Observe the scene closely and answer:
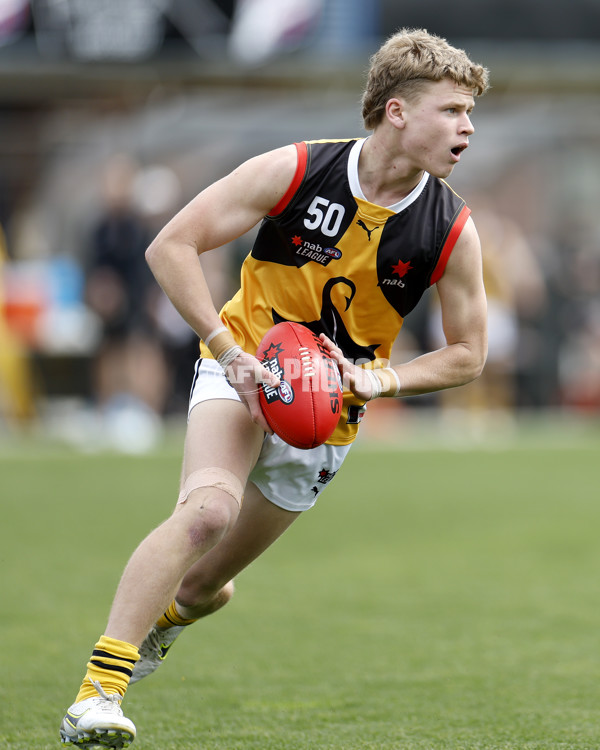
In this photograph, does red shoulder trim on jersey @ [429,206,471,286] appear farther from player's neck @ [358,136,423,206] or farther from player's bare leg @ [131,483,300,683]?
player's bare leg @ [131,483,300,683]

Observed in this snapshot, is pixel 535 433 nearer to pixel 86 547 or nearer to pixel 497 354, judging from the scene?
pixel 497 354

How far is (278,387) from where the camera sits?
3916 millimetres

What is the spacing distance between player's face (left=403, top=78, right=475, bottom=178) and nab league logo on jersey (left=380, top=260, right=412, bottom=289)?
0.32 metres

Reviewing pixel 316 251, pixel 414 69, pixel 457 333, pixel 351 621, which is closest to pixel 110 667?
pixel 316 251

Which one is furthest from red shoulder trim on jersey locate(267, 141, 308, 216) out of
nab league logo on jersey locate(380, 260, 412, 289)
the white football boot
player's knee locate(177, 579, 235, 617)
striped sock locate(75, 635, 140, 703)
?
the white football boot

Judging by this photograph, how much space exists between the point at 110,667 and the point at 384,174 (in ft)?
5.93

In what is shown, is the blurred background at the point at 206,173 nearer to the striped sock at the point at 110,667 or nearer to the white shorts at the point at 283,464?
the white shorts at the point at 283,464

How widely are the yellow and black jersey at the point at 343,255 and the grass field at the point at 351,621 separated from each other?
1.03m

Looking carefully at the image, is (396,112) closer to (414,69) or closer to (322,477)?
(414,69)

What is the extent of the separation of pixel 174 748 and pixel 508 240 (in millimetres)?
11590

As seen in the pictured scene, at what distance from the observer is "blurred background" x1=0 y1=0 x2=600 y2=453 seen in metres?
A: 13.7

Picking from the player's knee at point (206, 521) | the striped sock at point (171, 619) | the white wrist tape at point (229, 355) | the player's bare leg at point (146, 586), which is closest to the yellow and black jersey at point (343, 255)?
the white wrist tape at point (229, 355)

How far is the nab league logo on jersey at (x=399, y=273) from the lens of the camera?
13.7 ft

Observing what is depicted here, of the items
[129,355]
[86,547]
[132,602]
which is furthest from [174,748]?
[129,355]
